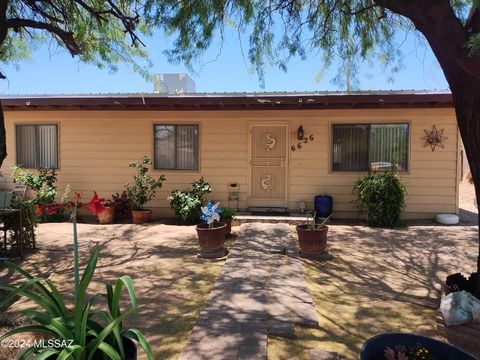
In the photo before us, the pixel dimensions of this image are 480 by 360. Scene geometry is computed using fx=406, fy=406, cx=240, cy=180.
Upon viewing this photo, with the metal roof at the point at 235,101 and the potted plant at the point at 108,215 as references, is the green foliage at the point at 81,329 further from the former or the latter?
the potted plant at the point at 108,215

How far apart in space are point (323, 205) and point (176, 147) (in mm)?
3696

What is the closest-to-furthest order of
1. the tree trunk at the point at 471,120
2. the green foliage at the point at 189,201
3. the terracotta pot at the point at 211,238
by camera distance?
the tree trunk at the point at 471,120, the terracotta pot at the point at 211,238, the green foliage at the point at 189,201

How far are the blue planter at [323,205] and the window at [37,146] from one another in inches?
253

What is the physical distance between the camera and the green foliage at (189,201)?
8664 mm

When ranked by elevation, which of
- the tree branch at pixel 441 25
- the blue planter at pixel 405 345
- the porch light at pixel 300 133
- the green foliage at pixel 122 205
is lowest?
the blue planter at pixel 405 345

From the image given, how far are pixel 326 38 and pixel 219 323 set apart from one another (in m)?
4.59

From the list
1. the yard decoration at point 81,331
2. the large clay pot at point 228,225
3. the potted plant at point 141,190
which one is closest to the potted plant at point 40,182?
the potted plant at point 141,190

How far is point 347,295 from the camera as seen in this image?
4.50 m

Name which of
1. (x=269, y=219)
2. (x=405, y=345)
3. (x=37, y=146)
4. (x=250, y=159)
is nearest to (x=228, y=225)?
(x=269, y=219)

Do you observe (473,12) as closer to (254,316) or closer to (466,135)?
(466,135)

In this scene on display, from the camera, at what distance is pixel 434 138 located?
8930 millimetres

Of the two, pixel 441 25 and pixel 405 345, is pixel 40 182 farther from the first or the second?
pixel 405 345

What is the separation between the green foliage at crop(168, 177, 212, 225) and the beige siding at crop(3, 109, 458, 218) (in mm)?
513

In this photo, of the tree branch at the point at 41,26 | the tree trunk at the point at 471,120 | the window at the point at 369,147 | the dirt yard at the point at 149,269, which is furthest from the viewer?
the window at the point at 369,147
